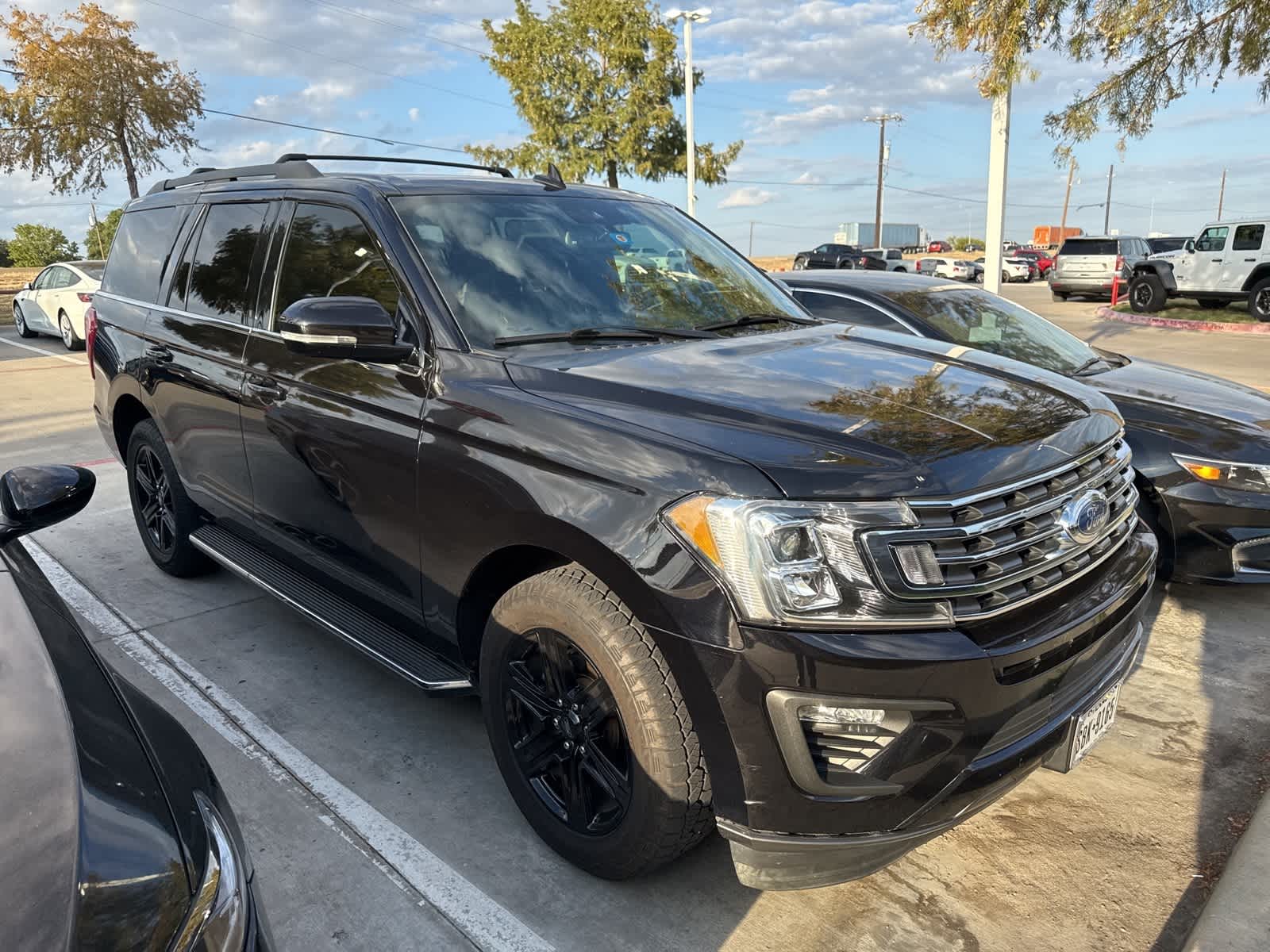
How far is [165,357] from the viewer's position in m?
4.46

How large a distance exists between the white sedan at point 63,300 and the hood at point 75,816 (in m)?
15.7

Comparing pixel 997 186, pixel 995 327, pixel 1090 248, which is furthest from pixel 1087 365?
pixel 1090 248

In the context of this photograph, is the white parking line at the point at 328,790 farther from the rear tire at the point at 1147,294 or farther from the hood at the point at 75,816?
the rear tire at the point at 1147,294

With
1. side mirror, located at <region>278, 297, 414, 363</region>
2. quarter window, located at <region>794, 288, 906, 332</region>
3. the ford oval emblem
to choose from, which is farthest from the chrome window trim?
side mirror, located at <region>278, 297, 414, 363</region>

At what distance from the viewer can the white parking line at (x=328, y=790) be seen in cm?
255

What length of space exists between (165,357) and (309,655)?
1584 millimetres

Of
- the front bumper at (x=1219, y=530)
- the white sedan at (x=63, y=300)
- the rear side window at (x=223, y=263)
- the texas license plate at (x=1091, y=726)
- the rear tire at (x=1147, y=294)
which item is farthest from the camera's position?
the rear tire at (x=1147, y=294)

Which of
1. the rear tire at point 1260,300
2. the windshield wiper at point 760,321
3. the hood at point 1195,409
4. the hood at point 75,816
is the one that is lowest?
the rear tire at point 1260,300

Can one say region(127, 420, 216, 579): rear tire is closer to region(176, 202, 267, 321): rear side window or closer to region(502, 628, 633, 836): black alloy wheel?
region(176, 202, 267, 321): rear side window

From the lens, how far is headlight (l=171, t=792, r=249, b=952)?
55.3 inches

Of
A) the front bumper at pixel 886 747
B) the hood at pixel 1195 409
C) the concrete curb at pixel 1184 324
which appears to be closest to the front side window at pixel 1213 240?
the concrete curb at pixel 1184 324

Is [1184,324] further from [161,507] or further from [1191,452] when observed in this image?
[161,507]

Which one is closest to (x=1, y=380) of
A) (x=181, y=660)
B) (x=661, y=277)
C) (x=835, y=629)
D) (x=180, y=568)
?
(x=180, y=568)

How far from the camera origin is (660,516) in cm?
223
